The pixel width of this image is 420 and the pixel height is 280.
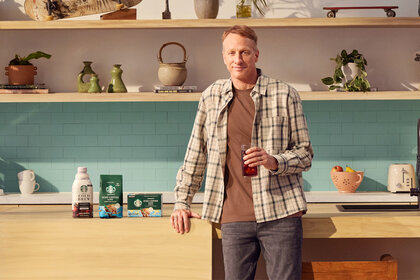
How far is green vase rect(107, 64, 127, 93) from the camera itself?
13.9 feet

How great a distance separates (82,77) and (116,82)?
0.28 m

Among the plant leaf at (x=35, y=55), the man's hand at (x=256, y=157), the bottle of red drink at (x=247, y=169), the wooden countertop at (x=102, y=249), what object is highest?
the plant leaf at (x=35, y=55)

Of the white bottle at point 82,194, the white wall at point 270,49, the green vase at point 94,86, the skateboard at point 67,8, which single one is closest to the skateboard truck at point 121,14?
the skateboard at point 67,8

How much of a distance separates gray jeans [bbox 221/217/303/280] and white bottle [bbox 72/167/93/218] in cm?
66

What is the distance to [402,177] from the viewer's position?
14.1 ft

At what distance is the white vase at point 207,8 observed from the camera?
411 cm

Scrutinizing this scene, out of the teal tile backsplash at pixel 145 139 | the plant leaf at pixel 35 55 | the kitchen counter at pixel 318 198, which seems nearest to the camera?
the kitchen counter at pixel 318 198

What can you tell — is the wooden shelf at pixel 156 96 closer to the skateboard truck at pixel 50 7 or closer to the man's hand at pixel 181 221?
the skateboard truck at pixel 50 7

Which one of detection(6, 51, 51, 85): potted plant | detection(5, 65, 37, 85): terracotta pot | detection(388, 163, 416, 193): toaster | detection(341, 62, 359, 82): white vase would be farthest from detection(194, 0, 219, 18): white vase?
detection(388, 163, 416, 193): toaster

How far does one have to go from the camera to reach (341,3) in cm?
446

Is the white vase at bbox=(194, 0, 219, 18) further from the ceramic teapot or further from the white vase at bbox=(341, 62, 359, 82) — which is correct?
the white vase at bbox=(341, 62, 359, 82)

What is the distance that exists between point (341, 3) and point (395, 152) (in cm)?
114

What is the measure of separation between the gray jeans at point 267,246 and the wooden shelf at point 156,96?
1.61 metres

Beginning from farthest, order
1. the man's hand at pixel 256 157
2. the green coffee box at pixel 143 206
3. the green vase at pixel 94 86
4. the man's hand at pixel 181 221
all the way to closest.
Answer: the green vase at pixel 94 86, the green coffee box at pixel 143 206, the man's hand at pixel 181 221, the man's hand at pixel 256 157
